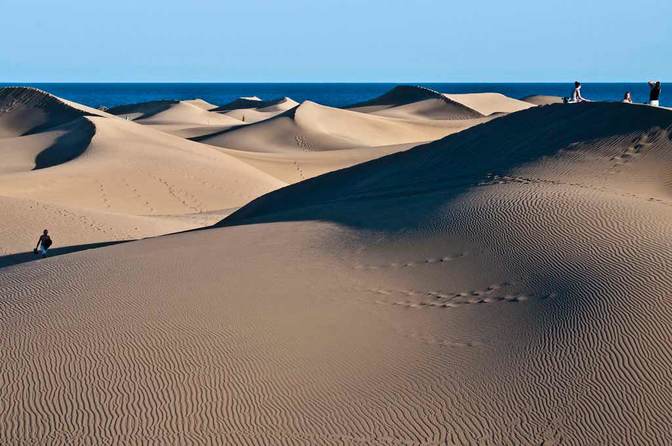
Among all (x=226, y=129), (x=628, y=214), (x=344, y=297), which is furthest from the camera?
(x=226, y=129)

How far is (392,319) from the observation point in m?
9.77

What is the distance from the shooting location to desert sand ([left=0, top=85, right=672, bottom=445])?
7.86 metres

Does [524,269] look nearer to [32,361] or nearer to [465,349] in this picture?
[465,349]

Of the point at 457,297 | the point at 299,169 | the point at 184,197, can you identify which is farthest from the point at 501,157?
the point at 299,169

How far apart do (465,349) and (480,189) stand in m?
5.49

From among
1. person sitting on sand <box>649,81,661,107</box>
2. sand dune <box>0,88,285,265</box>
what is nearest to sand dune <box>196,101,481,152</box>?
sand dune <box>0,88,285,265</box>

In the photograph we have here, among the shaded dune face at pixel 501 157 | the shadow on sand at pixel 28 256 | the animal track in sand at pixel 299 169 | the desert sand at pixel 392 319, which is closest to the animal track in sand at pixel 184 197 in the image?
the animal track in sand at pixel 299 169

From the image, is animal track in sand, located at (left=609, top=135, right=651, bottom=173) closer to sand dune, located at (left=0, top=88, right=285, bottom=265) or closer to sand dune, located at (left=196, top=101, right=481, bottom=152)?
sand dune, located at (left=0, top=88, right=285, bottom=265)

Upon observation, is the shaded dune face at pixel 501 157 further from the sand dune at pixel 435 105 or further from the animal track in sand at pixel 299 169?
the sand dune at pixel 435 105

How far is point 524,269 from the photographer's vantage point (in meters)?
10.5

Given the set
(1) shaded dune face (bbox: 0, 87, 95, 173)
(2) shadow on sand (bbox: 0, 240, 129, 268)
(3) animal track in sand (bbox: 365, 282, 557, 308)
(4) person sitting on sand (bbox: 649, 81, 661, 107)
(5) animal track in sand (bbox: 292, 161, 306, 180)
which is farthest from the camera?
(5) animal track in sand (bbox: 292, 161, 306, 180)

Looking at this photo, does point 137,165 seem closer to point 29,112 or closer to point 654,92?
point 29,112

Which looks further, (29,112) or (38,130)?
(29,112)

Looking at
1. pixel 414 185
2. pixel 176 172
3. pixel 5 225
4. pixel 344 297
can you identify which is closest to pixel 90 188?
pixel 176 172
